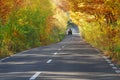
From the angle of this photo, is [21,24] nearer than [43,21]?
Yes

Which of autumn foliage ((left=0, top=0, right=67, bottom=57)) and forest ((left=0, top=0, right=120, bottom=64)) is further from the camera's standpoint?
autumn foliage ((left=0, top=0, right=67, bottom=57))

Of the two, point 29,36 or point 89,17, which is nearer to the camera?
point 89,17

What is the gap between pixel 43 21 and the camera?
167 ft

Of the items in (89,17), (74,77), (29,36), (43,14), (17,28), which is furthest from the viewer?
(43,14)

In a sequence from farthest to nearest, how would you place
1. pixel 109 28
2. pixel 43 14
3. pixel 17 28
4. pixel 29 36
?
pixel 43 14 → pixel 29 36 → pixel 17 28 → pixel 109 28

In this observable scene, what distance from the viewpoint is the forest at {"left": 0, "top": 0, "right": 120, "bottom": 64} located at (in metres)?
24.0

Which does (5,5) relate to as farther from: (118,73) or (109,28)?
(118,73)

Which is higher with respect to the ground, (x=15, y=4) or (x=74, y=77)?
(x=15, y=4)

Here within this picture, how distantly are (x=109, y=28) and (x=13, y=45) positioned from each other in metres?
11.6

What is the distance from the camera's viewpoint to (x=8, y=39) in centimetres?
3375

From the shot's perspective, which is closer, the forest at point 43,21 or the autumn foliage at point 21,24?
the forest at point 43,21

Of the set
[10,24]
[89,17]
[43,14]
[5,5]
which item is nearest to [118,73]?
[5,5]

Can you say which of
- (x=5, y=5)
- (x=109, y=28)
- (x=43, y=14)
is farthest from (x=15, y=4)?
(x=43, y=14)

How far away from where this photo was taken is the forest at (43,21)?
78.6 feet
